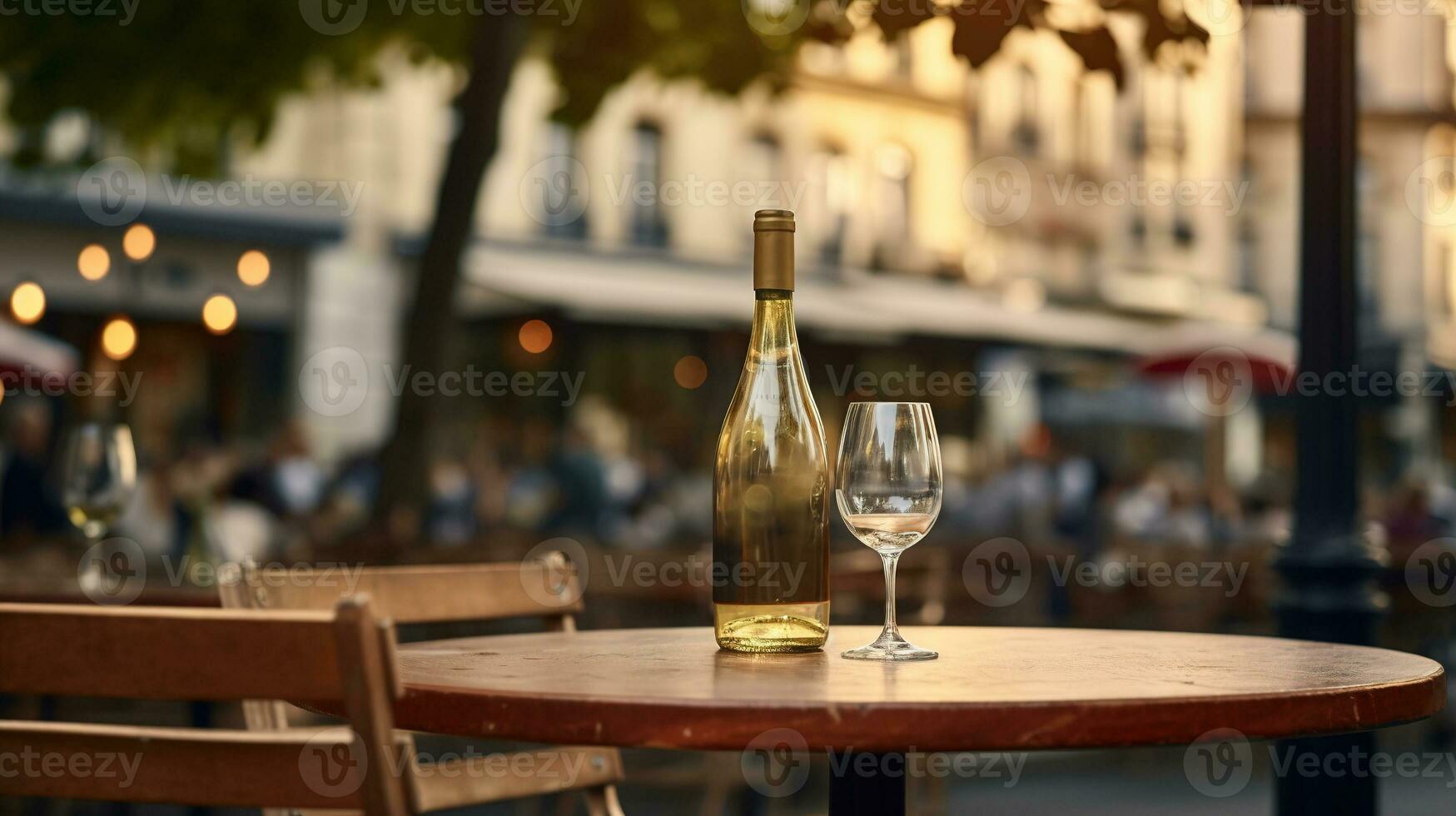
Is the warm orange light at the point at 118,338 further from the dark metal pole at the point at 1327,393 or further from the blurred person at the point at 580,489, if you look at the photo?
the dark metal pole at the point at 1327,393

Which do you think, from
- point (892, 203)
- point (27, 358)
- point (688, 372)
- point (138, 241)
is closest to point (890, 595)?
point (27, 358)

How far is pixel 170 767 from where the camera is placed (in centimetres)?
153

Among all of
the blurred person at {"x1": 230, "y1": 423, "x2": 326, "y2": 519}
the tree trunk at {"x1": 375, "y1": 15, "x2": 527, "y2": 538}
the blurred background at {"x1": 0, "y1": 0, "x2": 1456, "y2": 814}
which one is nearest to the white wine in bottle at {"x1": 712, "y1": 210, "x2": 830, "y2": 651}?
the blurred background at {"x1": 0, "y1": 0, "x2": 1456, "y2": 814}

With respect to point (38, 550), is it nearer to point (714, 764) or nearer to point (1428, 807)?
point (714, 764)

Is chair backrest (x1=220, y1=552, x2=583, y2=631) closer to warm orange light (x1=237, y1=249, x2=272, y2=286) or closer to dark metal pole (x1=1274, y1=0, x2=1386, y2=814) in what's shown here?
dark metal pole (x1=1274, y1=0, x2=1386, y2=814)

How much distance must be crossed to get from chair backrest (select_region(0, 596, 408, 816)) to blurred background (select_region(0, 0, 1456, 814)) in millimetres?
2633

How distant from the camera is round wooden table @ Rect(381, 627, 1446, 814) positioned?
4.63ft

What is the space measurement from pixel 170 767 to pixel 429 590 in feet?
3.13

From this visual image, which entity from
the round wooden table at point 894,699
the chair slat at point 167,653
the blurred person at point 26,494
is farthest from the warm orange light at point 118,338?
the chair slat at point 167,653

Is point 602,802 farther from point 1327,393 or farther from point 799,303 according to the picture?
point 799,303

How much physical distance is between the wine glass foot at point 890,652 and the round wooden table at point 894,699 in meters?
0.02

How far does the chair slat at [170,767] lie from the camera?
1494 mm

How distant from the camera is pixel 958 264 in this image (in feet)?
82.5

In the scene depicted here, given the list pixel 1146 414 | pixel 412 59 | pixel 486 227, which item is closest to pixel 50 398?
pixel 486 227
